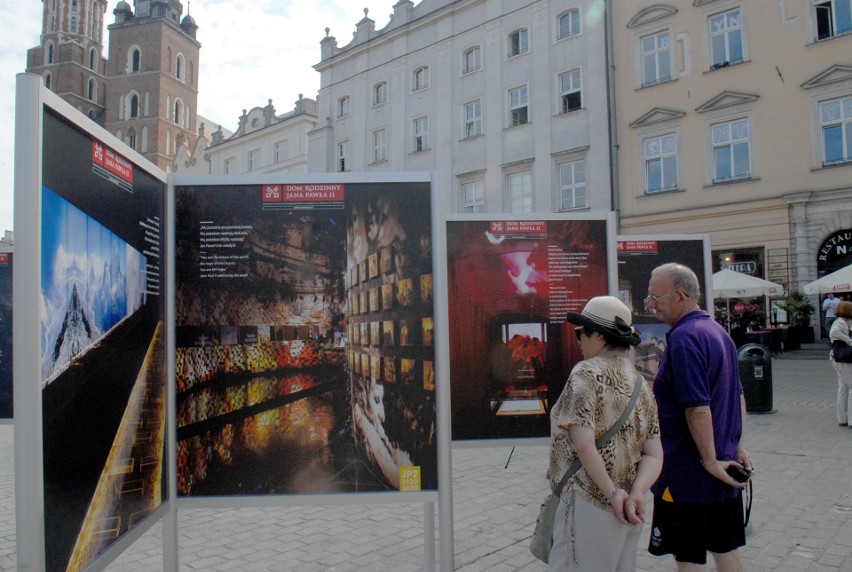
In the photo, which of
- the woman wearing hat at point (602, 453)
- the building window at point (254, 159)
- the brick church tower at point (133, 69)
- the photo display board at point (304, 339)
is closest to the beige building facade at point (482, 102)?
the building window at point (254, 159)

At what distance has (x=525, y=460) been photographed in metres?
7.83

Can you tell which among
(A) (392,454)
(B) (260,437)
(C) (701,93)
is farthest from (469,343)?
(C) (701,93)

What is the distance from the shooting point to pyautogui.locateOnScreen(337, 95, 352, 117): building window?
115 feet

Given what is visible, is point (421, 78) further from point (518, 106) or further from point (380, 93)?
point (518, 106)

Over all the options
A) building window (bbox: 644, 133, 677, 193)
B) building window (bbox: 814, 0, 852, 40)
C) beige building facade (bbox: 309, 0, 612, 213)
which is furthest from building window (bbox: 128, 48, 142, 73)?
building window (bbox: 814, 0, 852, 40)

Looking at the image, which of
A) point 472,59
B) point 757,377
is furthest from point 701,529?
point 472,59

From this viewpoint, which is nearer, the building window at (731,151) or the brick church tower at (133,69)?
the building window at (731,151)

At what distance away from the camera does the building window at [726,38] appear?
72.2 ft

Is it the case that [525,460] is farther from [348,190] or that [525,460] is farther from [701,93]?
[701,93]

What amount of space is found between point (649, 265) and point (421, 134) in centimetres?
2481

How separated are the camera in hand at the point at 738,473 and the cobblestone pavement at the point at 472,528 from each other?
1432mm

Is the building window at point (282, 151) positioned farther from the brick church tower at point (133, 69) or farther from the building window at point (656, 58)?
the brick church tower at point (133, 69)

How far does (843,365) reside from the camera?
8.88 meters

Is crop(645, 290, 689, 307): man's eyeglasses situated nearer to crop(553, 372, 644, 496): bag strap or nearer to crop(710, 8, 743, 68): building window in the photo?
crop(553, 372, 644, 496): bag strap
